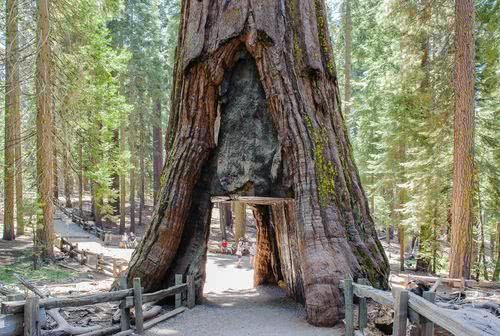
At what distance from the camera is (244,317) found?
29.7 feet

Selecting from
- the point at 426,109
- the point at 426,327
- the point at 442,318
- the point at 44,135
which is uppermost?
the point at 426,109

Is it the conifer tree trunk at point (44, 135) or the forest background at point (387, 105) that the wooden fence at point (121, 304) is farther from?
the conifer tree trunk at point (44, 135)

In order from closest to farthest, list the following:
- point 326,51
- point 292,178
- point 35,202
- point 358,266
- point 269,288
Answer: point 358,266, point 292,178, point 326,51, point 269,288, point 35,202

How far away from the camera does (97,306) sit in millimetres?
8828

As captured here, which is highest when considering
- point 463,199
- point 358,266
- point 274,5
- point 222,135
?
point 274,5

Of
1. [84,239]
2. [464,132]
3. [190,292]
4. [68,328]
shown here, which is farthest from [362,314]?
[84,239]

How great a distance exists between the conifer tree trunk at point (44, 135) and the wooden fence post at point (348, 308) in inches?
511

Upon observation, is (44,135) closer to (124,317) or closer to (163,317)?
(163,317)

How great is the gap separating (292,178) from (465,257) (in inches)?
296

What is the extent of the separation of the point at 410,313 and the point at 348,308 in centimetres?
207

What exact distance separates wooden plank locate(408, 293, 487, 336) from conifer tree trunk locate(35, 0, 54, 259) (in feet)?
48.3

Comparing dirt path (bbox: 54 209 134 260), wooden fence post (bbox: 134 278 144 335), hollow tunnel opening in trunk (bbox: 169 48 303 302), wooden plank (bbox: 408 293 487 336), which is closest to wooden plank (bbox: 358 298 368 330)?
wooden plank (bbox: 408 293 487 336)

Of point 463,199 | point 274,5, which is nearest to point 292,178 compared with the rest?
point 274,5

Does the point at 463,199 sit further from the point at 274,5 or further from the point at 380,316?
the point at 274,5
